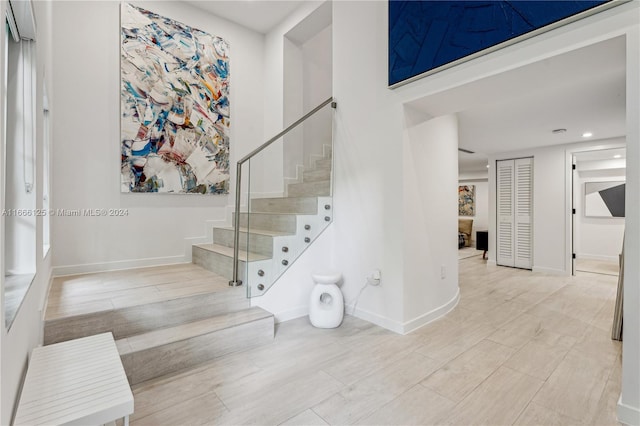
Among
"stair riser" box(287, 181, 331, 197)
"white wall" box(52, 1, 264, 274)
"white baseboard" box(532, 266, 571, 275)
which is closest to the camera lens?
"white wall" box(52, 1, 264, 274)

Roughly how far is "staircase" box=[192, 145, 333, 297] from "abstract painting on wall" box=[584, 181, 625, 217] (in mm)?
6732

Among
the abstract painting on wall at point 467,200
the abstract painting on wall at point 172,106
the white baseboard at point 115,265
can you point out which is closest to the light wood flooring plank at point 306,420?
the white baseboard at point 115,265

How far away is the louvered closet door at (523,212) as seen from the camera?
5832 mm

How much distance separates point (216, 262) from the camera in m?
3.38

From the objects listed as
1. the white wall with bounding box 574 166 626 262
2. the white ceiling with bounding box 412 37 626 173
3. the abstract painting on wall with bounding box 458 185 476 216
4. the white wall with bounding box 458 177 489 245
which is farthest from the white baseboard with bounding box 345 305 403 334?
the abstract painting on wall with bounding box 458 185 476 216

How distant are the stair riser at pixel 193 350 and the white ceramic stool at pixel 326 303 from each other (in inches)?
19.6

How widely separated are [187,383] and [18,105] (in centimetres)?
179

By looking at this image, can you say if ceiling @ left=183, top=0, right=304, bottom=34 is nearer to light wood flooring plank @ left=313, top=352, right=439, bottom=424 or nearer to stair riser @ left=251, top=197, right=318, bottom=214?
stair riser @ left=251, top=197, right=318, bottom=214

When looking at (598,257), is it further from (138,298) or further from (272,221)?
(138,298)

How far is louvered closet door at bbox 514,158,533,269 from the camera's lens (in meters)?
5.83

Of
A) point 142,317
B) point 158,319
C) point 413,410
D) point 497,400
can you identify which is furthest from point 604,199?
point 142,317

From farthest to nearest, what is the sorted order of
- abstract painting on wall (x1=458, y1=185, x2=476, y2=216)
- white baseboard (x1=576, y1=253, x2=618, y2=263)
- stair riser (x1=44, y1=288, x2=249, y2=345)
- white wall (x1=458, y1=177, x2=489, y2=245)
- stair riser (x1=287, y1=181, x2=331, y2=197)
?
abstract painting on wall (x1=458, y1=185, x2=476, y2=216), white wall (x1=458, y1=177, x2=489, y2=245), white baseboard (x1=576, y1=253, x2=618, y2=263), stair riser (x1=287, y1=181, x2=331, y2=197), stair riser (x1=44, y1=288, x2=249, y2=345)

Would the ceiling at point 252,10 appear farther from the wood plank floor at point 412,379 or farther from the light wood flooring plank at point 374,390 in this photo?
the light wood flooring plank at point 374,390

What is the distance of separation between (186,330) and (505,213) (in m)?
6.04
